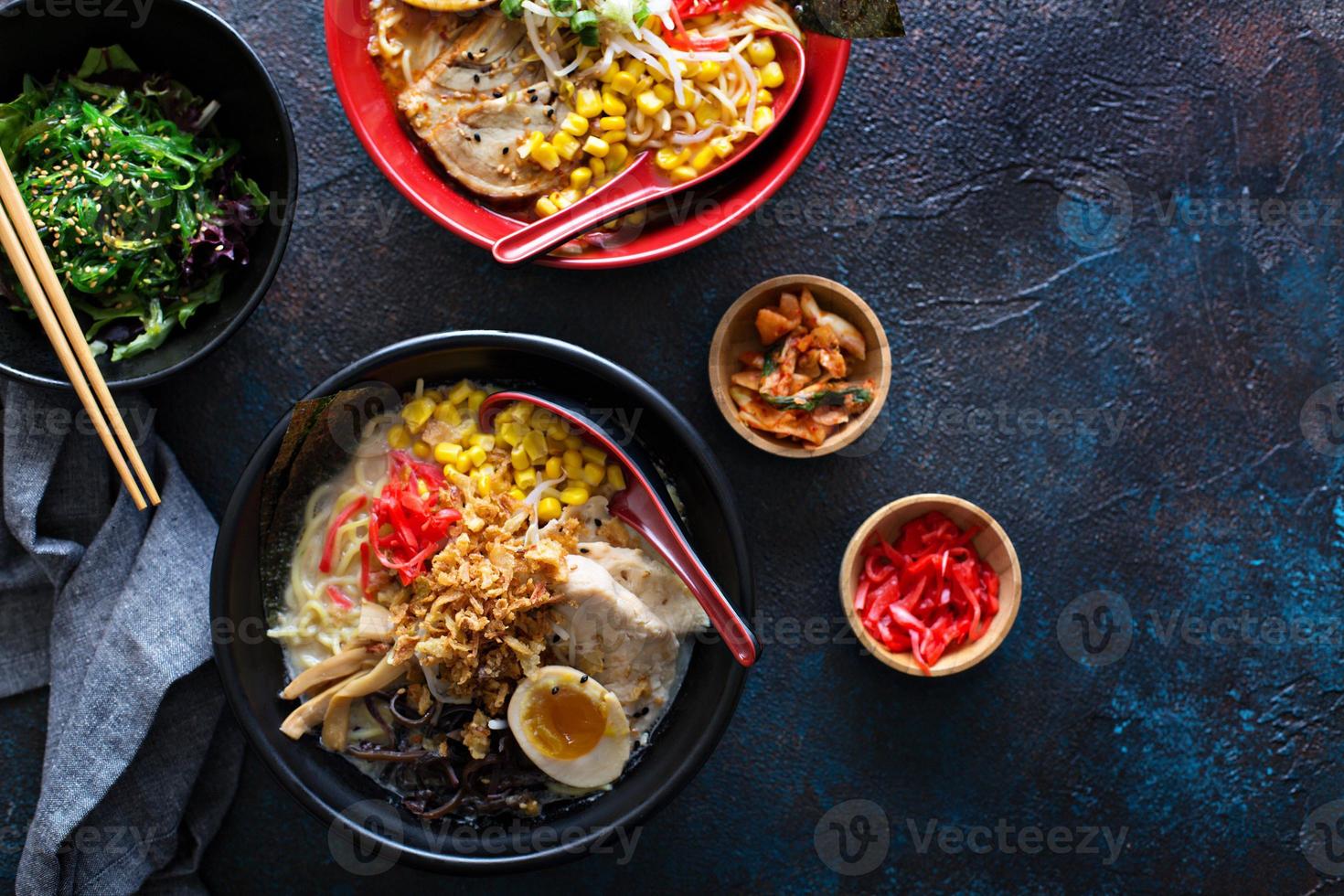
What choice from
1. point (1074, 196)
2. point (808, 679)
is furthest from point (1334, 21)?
point (808, 679)

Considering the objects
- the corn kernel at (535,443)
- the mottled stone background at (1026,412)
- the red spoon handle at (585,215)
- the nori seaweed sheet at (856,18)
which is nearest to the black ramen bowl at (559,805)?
the corn kernel at (535,443)

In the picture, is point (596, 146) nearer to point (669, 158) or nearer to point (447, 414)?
point (669, 158)

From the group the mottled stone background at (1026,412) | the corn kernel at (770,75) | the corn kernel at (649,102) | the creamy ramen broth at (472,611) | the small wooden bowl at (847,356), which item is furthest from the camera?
the mottled stone background at (1026,412)

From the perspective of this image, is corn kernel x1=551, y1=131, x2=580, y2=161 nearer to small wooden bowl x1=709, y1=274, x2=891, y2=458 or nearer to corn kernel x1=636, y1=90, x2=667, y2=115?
corn kernel x1=636, y1=90, x2=667, y2=115

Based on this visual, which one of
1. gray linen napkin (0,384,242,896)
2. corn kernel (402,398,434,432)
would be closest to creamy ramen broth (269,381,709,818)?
corn kernel (402,398,434,432)

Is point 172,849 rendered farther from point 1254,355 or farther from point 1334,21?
point 1334,21

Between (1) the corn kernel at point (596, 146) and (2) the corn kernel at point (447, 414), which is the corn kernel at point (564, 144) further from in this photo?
(2) the corn kernel at point (447, 414)
